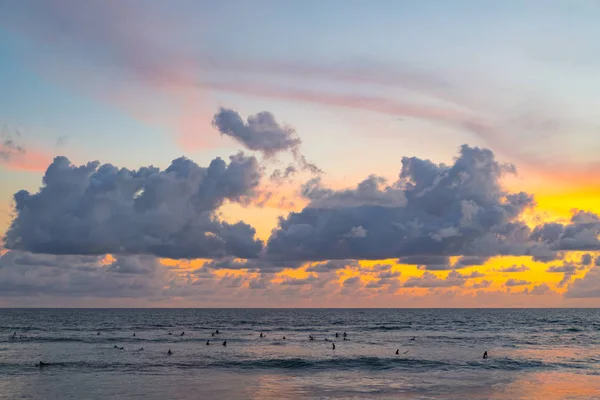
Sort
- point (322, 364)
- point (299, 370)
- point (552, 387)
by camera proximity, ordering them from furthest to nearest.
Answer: point (322, 364)
point (299, 370)
point (552, 387)

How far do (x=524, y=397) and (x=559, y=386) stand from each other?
28.7 feet

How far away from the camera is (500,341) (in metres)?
116

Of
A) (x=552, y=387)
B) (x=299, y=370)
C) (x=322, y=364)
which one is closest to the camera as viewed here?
(x=552, y=387)

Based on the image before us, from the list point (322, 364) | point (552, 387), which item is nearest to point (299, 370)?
point (322, 364)

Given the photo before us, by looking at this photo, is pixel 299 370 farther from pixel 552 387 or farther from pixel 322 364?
pixel 552 387

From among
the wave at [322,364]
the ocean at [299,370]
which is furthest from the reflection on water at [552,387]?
the wave at [322,364]

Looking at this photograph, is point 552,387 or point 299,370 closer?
point 552,387

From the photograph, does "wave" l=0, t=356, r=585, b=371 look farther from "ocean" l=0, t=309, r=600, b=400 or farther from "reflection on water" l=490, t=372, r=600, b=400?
"reflection on water" l=490, t=372, r=600, b=400

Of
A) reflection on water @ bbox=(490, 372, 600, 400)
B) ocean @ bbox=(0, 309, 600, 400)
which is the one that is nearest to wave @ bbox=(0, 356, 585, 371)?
ocean @ bbox=(0, 309, 600, 400)

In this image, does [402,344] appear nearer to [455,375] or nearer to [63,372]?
[455,375]

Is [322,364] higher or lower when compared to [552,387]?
lower

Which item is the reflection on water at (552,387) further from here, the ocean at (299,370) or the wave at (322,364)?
the wave at (322,364)

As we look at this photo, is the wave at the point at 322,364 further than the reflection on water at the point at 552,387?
Yes

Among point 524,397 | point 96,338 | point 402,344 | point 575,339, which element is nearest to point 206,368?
point 524,397
